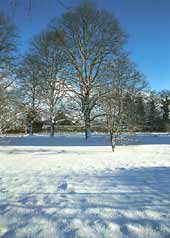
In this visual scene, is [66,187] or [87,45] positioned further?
[87,45]

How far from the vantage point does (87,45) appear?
1555 cm

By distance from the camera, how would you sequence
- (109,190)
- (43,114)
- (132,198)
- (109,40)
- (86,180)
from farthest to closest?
(43,114) → (109,40) → (86,180) → (109,190) → (132,198)

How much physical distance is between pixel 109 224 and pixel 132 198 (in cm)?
88

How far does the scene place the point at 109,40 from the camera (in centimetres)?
1519

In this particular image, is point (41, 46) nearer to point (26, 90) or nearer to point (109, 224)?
point (26, 90)

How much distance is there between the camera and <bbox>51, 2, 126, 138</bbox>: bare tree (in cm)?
1474

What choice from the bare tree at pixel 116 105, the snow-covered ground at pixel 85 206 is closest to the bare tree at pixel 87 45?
the bare tree at pixel 116 105

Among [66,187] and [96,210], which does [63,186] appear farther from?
[96,210]

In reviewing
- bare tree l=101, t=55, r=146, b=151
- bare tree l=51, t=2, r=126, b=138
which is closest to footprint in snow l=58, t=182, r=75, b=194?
bare tree l=101, t=55, r=146, b=151

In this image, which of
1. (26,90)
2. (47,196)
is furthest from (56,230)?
(26,90)

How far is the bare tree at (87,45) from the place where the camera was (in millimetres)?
14742

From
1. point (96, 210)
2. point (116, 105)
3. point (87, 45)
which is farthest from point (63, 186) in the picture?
point (87, 45)

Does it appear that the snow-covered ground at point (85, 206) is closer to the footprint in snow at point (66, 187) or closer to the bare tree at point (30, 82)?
the footprint in snow at point (66, 187)

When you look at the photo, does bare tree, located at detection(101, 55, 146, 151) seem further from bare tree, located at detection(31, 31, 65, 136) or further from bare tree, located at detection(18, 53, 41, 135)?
bare tree, located at detection(18, 53, 41, 135)
